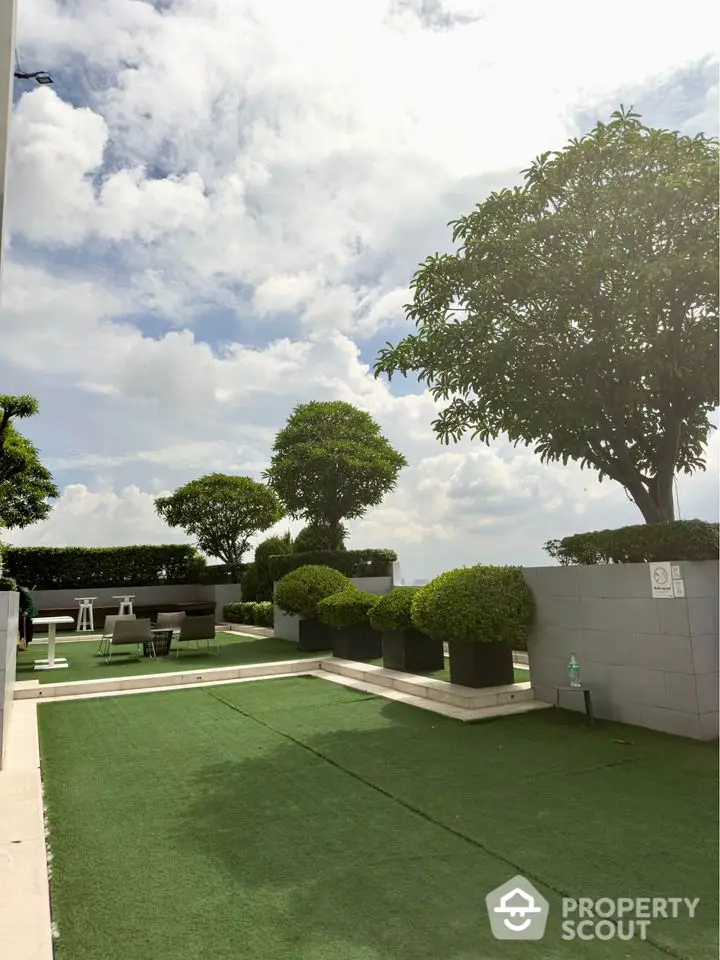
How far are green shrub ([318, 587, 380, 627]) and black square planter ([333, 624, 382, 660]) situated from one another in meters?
0.18

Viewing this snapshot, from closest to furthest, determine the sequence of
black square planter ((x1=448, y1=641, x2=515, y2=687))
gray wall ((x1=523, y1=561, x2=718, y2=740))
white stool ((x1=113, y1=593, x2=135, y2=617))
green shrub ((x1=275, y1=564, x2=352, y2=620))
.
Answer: gray wall ((x1=523, y1=561, x2=718, y2=740)) < black square planter ((x1=448, y1=641, x2=515, y2=687)) < green shrub ((x1=275, y1=564, x2=352, y2=620)) < white stool ((x1=113, y1=593, x2=135, y2=617))

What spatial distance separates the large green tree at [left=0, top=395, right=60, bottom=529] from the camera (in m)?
19.8

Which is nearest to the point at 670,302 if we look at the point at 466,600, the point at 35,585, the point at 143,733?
the point at 466,600

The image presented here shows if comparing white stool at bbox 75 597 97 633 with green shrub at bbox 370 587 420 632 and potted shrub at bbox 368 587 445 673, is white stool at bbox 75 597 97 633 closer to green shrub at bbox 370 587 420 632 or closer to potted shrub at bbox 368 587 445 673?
potted shrub at bbox 368 587 445 673

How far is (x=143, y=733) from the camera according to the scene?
6371mm

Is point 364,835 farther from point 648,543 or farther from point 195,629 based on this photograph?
point 195,629

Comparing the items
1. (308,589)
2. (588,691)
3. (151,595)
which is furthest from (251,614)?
(588,691)

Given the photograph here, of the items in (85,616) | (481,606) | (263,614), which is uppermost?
(481,606)

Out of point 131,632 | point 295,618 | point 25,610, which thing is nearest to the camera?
point 131,632

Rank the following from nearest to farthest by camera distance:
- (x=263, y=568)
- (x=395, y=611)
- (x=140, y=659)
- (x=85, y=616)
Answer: (x=395, y=611) < (x=140, y=659) < (x=263, y=568) < (x=85, y=616)

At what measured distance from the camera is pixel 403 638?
912cm

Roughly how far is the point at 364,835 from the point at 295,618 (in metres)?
10.7

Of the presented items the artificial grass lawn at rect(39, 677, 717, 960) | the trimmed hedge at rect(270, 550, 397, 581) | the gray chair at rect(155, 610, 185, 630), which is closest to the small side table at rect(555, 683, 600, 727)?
the artificial grass lawn at rect(39, 677, 717, 960)

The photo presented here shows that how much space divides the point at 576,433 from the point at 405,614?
339 centimetres
